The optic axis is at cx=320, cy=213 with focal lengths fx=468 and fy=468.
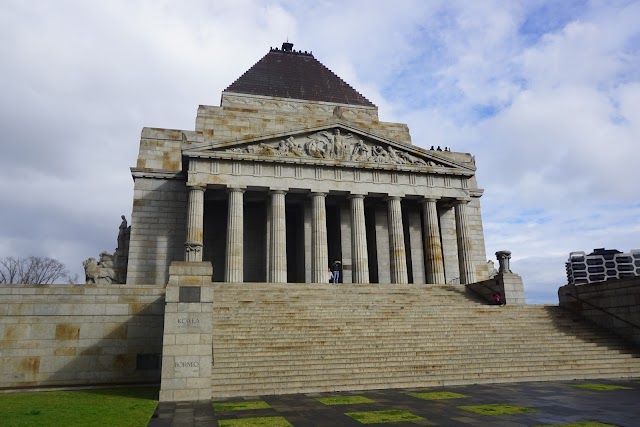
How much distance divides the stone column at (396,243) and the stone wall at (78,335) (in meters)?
17.8

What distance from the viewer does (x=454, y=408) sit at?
35.9ft

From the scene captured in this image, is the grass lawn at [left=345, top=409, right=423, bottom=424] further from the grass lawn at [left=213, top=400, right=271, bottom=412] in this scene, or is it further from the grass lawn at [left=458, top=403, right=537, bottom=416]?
the grass lawn at [left=213, top=400, right=271, bottom=412]

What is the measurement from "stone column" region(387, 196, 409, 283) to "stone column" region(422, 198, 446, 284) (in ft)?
6.35

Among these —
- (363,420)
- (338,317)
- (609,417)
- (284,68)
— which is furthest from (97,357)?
(284,68)

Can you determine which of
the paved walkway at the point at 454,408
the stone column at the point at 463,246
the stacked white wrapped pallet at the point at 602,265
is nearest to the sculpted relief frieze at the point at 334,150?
the stone column at the point at 463,246

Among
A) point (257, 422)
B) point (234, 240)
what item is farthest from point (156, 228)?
point (257, 422)

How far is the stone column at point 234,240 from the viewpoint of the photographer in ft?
97.8

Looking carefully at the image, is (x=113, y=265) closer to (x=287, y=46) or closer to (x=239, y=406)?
(x=239, y=406)

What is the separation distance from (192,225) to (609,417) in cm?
2553

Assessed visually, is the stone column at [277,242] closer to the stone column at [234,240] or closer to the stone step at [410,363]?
the stone column at [234,240]

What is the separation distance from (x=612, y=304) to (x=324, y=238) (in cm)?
1685

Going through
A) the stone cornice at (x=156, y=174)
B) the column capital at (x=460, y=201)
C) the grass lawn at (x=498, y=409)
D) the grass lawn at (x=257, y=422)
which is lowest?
the grass lawn at (x=498, y=409)

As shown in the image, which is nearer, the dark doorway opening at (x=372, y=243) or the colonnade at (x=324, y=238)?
the colonnade at (x=324, y=238)

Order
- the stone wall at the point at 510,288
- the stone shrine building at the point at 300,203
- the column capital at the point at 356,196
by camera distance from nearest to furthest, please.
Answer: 1. the stone wall at the point at 510,288
2. the stone shrine building at the point at 300,203
3. the column capital at the point at 356,196
